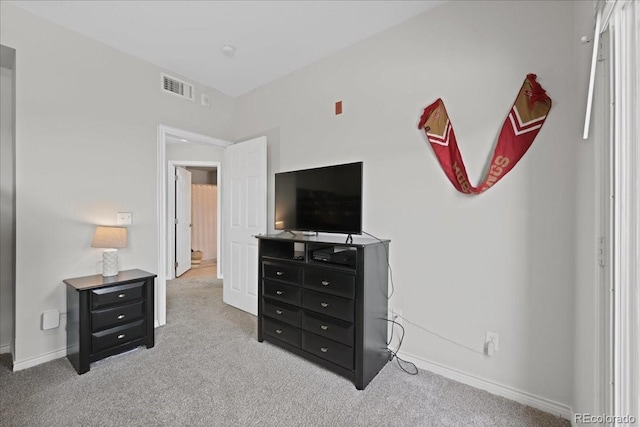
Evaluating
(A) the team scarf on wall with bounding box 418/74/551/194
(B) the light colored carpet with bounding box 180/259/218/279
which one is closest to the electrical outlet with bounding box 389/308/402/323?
(A) the team scarf on wall with bounding box 418/74/551/194

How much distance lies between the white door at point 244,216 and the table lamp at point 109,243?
4.03ft

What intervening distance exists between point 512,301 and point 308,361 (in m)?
1.55

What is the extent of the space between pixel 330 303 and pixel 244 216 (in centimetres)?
173

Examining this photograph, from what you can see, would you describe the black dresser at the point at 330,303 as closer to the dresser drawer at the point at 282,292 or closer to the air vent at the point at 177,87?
the dresser drawer at the point at 282,292

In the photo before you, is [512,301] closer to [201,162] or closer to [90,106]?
[90,106]

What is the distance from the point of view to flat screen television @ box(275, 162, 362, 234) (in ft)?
7.33

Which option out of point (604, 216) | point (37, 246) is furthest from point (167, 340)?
point (604, 216)

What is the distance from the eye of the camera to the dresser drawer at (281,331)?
2376 mm

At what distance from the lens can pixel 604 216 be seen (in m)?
1.11

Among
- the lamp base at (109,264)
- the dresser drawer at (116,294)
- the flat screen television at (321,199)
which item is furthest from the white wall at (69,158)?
the flat screen television at (321,199)

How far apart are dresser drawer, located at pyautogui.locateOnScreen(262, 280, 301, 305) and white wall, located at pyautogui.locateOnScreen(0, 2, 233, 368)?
1321 mm

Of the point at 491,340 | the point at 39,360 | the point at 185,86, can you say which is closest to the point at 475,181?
the point at 491,340

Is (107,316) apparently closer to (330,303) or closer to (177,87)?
(330,303)

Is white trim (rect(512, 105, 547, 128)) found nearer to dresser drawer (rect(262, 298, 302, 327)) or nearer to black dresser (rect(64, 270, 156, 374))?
dresser drawer (rect(262, 298, 302, 327))
